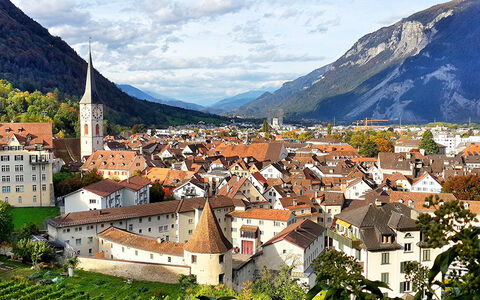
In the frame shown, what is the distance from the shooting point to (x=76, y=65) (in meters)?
181

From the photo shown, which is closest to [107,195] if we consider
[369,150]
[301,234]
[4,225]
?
[4,225]

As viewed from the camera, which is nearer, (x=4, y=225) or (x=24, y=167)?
(x=4, y=225)

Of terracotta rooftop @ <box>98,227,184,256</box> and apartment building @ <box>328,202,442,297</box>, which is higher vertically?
apartment building @ <box>328,202,442,297</box>

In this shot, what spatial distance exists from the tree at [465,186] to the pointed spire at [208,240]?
3377 cm

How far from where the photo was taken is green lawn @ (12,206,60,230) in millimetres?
42938

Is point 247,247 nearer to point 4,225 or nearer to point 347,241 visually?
point 347,241

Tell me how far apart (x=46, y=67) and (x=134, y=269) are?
145668mm

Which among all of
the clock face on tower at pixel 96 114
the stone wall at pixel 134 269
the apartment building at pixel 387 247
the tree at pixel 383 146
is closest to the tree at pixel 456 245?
the apartment building at pixel 387 247

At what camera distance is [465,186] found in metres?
55.5

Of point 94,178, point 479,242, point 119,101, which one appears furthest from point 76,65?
point 479,242

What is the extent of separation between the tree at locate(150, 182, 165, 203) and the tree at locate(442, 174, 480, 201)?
32.9 metres

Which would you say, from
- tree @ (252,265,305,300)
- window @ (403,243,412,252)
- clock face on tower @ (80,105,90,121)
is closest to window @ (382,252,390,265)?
window @ (403,243,412,252)

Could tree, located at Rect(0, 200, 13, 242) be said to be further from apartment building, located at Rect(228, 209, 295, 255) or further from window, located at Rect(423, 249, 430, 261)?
window, located at Rect(423, 249, 430, 261)

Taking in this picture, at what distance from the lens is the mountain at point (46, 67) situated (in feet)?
477
